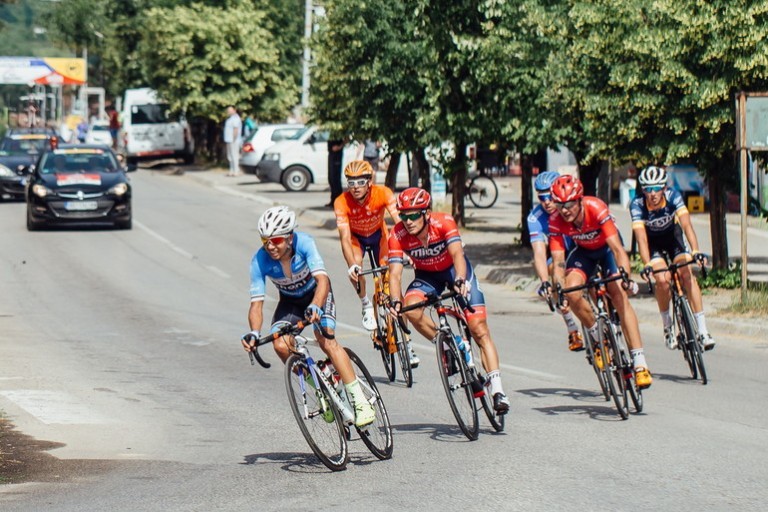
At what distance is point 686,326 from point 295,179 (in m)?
28.8

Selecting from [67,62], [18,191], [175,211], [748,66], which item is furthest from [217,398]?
[67,62]

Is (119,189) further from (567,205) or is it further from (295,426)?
(567,205)

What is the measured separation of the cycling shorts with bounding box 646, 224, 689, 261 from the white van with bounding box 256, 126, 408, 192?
27.6 meters

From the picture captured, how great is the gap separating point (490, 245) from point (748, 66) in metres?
9.46

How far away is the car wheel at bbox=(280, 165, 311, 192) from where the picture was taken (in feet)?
134

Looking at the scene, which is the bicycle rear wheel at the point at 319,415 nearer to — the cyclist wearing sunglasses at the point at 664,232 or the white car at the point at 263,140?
the cyclist wearing sunglasses at the point at 664,232

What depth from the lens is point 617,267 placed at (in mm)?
11516

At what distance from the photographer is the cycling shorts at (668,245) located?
1321cm

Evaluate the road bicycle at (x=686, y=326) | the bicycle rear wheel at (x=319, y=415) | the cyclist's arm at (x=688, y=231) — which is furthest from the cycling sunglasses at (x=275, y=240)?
the cyclist's arm at (x=688, y=231)

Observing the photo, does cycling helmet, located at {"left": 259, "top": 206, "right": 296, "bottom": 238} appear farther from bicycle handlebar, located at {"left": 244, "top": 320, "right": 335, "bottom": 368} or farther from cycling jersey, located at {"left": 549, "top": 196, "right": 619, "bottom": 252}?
cycling jersey, located at {"left": 549, "top": 196, "right": 619, "bottom": 252}

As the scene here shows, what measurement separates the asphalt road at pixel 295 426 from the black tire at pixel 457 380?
14 centimetres

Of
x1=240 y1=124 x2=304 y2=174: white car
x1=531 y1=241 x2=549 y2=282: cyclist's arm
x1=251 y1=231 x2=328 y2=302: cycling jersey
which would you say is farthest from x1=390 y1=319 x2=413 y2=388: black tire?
x1=240 y1=124 x2=304 y2=174: white car

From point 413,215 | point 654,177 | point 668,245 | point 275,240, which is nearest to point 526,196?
point 668,245

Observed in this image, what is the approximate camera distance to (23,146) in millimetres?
38062
